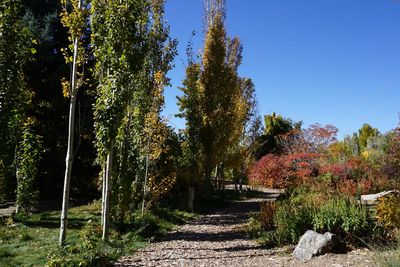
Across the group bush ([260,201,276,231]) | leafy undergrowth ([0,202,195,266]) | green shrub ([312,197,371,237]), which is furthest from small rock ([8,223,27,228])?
green shrub ([312,197,371,237])

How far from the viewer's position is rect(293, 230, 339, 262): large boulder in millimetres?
7562

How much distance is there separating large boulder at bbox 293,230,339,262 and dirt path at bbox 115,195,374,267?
0.48 ft

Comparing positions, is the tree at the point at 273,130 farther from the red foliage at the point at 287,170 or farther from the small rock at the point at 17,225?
the small rock at the point at 17,225

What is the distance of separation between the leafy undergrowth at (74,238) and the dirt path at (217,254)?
1.65 feet

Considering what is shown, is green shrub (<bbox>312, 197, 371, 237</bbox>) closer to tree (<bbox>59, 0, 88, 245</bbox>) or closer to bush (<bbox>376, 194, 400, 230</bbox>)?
bush (<bbox>376, 194, 400, 230</bbox>)

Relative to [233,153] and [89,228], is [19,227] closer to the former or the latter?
[89,228]

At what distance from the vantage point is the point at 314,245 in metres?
7.66

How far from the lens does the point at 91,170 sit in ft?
66.2

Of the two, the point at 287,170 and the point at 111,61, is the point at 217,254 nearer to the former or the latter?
the point at 111,61

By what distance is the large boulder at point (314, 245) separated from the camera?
756cm

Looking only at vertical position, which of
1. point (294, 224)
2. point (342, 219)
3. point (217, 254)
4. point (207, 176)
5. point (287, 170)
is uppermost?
point (287, 170)

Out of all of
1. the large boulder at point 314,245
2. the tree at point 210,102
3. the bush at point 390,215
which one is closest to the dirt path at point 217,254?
the large boulder at point 314,245

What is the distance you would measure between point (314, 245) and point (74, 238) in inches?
222

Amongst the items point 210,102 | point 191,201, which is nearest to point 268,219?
point 191,201
